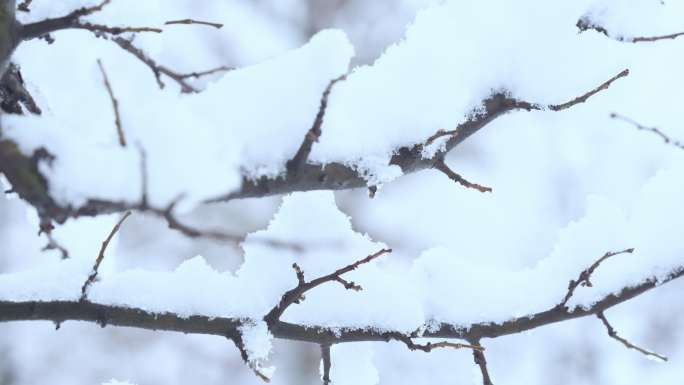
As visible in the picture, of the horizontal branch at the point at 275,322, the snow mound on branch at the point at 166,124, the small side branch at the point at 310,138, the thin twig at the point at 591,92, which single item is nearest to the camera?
the snow mound on branch at the point at 166,124

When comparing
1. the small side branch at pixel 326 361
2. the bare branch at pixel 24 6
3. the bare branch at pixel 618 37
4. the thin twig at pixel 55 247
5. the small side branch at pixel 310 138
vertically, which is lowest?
the small side branch at pixel 326 361

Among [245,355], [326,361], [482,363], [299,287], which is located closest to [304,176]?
[299,287]

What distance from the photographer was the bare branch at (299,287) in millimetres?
1206

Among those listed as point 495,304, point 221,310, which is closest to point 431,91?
point 495,304

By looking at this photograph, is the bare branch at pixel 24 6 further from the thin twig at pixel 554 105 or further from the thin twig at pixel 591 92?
the thin twig at pixel 591 92

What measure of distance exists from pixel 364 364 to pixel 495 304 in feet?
1.03

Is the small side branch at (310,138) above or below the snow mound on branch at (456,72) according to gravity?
below

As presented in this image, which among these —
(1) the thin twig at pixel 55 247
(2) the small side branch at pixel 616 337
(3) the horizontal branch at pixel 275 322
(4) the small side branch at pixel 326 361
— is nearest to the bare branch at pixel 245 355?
(3) the horizontal branch at pixel 275 322

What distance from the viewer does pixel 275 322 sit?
1.27 m

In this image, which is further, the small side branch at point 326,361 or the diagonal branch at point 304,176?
the small side branch at point 326,361

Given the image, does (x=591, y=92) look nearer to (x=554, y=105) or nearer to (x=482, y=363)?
(x=554, y=105)

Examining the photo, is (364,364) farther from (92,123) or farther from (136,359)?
A: (136,359)

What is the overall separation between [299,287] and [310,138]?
0.99ft

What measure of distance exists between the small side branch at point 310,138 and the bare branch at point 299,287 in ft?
0.71
